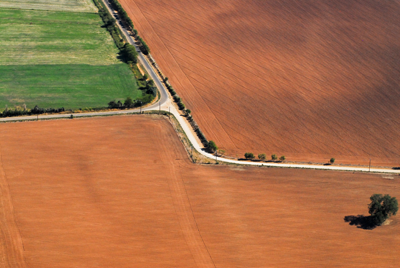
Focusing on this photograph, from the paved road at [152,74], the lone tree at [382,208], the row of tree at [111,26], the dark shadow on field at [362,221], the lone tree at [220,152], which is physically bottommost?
the row of tree at [111,26]

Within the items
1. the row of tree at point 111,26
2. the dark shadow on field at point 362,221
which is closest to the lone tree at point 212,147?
the dark shadow on field at point 362,221

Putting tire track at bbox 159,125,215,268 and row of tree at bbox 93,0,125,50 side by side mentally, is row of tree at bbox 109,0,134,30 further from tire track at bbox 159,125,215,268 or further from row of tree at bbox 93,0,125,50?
tire track at bbox 159,125,215,268

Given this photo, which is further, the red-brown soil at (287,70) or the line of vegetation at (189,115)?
the red-brown soil at (287,70)

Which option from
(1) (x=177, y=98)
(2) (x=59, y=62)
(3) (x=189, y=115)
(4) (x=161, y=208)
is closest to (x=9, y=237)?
(4) (x=161, y=208)

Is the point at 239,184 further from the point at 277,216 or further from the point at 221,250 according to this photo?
the point at 221,250

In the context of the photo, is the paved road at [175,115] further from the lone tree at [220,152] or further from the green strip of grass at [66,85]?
the green strip of grass at [66,85]

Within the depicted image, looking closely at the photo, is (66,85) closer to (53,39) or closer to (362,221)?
(53,39)

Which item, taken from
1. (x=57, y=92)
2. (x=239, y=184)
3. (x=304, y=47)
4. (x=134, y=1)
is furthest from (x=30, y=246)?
(x=134, y=1)
